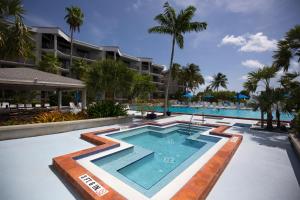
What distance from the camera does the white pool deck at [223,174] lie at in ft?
10.2

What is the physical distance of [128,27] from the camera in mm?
19125

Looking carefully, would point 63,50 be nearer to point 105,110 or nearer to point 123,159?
point 105,110

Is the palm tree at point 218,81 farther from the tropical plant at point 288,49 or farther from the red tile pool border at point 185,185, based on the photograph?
the red tile pool border at point 185,185

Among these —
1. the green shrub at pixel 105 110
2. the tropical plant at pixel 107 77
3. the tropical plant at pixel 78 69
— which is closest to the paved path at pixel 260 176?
the green shrub at pixel 105 110

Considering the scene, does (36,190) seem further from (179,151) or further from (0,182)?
(179,151)

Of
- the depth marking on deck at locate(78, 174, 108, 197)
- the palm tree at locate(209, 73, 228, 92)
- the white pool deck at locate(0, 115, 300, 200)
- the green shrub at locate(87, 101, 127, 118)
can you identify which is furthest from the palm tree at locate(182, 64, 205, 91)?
the depth marking on deck at locate(78, 174, 108, 197)

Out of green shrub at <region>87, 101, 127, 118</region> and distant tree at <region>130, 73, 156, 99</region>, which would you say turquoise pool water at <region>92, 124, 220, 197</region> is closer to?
green shrub at <region>87, 101, 127, 118</region>

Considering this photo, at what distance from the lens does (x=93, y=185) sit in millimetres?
3074

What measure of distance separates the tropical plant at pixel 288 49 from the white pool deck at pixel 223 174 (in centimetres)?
538

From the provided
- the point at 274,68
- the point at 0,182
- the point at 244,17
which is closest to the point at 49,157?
the point at 0,182

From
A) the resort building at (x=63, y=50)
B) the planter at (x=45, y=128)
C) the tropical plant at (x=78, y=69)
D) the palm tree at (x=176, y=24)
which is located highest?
the resort building at (x=63, y=50)

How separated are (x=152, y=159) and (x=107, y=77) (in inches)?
280

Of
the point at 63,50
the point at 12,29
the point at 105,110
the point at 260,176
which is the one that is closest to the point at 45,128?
the point at 105,110

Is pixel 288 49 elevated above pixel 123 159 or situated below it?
above
